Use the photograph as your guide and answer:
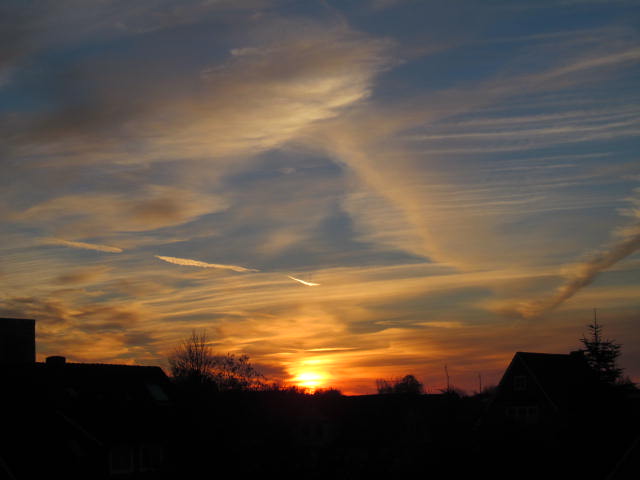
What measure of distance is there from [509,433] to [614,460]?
12.2m

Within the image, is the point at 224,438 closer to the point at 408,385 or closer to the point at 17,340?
the point at 17,340

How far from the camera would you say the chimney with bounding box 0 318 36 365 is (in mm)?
69438

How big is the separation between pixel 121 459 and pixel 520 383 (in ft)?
125

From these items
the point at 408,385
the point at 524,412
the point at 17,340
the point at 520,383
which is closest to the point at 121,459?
the point at 17,340

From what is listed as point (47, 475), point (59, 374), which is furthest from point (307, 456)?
point (59, 374)

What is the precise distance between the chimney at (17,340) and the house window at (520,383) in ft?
154

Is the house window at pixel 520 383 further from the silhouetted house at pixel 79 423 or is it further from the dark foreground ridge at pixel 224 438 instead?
the silhouetted house at pixel 79 423

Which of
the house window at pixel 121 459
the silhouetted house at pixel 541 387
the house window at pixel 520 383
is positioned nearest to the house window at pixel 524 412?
the silhouetted house at pixel 541 387

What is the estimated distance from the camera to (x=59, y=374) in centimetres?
5269

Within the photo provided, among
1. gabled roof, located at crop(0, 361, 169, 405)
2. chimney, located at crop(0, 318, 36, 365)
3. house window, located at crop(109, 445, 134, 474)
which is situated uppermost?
chimney, located at crop(0, 318, 36, 365)

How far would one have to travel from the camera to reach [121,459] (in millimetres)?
49344

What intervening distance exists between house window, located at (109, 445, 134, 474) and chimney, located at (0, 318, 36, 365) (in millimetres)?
24176

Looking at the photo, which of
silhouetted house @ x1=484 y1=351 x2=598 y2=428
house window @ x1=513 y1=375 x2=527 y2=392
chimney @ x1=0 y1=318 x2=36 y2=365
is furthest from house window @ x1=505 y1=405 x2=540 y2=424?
chimney @ x1=0 y1=318 x2=36 y2=365

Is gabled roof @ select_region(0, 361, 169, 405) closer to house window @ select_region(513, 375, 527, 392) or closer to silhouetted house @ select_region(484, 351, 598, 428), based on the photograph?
silhouetted house @ select_region(484, 351, 598, 428)
